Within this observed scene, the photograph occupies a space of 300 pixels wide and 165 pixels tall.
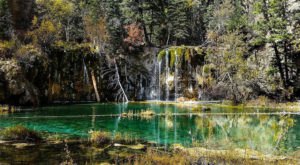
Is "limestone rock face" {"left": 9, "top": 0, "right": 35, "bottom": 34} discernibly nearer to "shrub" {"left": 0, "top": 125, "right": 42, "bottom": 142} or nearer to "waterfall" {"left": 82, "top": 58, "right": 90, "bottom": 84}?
"waterfall" {"left": 82, "top": 58, "right": 90, "bottom": 84}

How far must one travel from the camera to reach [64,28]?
4866 centimetres

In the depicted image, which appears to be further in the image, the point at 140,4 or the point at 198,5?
the point at 198,5

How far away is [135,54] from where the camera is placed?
46094 mm

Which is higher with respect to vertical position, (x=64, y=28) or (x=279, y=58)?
(x=64, y=28)

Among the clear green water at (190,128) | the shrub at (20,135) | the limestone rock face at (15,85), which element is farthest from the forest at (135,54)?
the shrub at (20,135)

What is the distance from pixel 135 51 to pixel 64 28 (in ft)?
37.3

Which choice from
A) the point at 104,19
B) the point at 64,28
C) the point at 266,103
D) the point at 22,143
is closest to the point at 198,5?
the point at 104,19

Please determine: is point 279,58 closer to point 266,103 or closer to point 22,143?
point 266,103

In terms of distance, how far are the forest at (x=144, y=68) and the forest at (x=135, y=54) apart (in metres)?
0.13

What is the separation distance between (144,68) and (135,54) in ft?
7.97

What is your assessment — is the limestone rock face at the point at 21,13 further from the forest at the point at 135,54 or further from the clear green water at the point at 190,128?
the clear green water at the point at 190,128

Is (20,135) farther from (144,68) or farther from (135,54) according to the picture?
(135,54)

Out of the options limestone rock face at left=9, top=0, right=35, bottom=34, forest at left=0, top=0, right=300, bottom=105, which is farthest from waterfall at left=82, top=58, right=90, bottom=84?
limestone rock face at left=9, top=0, right=35, bottom=34

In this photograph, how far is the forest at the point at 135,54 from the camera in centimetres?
3641
